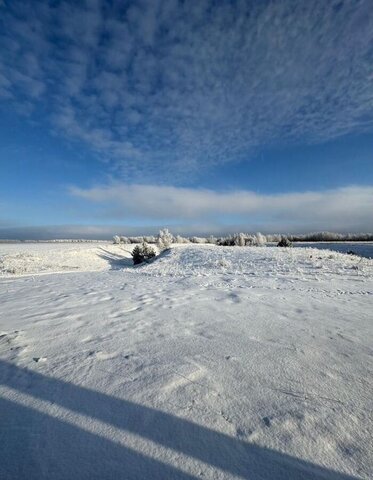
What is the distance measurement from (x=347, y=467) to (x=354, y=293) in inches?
224

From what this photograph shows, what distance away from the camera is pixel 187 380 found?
2.60m

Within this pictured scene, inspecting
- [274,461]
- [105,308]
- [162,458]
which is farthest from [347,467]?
[105,308]

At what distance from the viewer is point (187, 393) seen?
7.82 ft

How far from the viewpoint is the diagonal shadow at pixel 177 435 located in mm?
1620

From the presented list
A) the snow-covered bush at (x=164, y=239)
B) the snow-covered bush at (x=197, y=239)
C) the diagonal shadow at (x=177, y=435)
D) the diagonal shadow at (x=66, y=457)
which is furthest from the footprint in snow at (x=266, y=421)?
the snow-covered bush at (x=197, y=239)

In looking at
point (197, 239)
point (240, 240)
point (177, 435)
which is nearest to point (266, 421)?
point (177, 435)

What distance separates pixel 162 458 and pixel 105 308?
3.93 m

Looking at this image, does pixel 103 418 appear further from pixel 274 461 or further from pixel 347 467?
pixel 347 467

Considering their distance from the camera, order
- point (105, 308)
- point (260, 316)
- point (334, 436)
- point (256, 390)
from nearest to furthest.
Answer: point (334, 436), point (256, 390), point (260, 316), point (105, 308)

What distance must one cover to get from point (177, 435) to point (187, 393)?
49 cm

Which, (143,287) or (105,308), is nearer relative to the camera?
(105,308)

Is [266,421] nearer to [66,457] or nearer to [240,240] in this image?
[66,457]

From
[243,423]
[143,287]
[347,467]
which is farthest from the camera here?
[143,287]

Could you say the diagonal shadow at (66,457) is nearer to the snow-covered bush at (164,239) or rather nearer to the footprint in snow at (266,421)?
the footprint in snow at (266,421)
